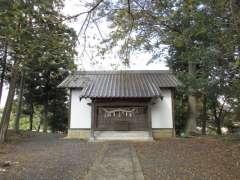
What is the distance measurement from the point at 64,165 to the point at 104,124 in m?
7.95

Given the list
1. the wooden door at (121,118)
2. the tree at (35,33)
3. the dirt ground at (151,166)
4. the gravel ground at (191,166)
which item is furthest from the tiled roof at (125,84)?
the tree at (35,33)

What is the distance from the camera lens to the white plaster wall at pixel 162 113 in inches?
604

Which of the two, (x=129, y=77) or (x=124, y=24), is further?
(x=129, y=77)

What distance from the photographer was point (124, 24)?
6344mm

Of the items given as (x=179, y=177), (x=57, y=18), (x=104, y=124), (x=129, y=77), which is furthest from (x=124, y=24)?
(x=129, y=77)

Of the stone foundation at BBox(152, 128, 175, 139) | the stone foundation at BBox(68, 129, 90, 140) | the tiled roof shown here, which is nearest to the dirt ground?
the tiled roof

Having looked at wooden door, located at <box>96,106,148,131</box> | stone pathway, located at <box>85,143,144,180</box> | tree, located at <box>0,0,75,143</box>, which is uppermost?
tree, located at <box>0,0,75,143</box>

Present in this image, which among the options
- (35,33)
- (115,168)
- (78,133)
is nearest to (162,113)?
(78,133)

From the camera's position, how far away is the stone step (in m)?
13.9

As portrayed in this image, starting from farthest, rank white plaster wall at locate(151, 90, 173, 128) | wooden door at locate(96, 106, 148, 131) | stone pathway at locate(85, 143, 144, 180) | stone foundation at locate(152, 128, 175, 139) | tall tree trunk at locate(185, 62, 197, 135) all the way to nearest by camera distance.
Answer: tall tree trunk at locate(185, 62, 197, 135) < white plaster wall at locate(151, 90, 173, 128) < stone foundation at locate(152, 128, 175, 139) < wooden door at locate(96, 106, 148, 131) < stone pathway at locate(85, 143, 144, 180)

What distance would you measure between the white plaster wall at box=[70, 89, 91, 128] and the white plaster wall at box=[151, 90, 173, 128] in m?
4.24

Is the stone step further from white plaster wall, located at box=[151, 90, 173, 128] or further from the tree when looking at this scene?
the tree

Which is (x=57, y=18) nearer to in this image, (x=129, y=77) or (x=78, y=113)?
(x=78, y=113)

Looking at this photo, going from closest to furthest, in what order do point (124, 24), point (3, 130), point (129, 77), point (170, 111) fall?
point (124, 24)
point (3, 130)
point (170, 111)
point (129, 77)
